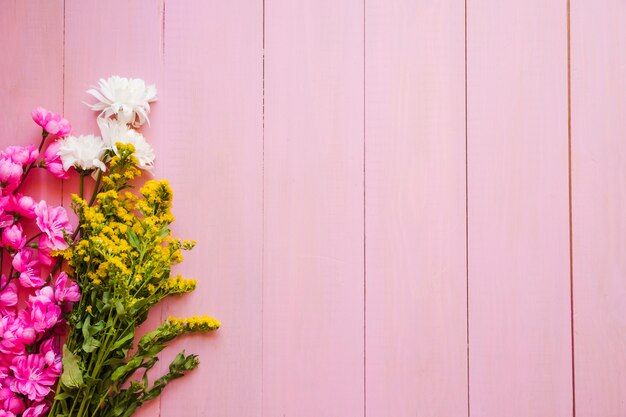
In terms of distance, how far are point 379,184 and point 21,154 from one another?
2.08 ft

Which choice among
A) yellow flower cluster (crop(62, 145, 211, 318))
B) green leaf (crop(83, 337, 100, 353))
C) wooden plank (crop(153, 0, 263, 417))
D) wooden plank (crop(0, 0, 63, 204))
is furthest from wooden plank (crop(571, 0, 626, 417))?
wooden plank (crop(0, 0, 63, 204))

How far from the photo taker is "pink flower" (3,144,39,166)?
0.87 metres

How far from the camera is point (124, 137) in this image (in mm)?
888

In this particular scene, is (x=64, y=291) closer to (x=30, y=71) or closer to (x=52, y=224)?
(x=52, y=224)

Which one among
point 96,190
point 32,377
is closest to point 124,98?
point 96,190

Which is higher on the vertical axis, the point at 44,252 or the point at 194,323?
the point at 44,252

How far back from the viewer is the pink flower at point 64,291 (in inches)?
33.9

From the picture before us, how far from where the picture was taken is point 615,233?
0.96 metres

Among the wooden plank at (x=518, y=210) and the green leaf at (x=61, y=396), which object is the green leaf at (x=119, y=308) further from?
the wooden plank at (x=518, y=210)

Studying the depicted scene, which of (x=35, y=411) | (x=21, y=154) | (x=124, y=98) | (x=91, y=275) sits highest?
(x=124, y=98)

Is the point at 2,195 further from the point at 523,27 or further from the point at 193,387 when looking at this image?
the point at 523,27

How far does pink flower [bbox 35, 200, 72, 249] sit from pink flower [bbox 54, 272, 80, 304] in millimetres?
58

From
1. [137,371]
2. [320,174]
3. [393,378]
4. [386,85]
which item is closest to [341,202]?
[320,174]

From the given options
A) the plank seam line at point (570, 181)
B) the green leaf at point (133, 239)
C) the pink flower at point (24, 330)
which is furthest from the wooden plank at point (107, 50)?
the plank seam line at point (570, 181)
